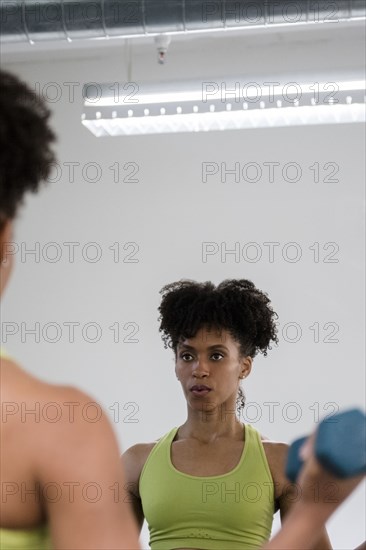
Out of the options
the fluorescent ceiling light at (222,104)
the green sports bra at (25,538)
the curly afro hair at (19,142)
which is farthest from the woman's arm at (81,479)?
the fluorescent ceiling light at (222,104)

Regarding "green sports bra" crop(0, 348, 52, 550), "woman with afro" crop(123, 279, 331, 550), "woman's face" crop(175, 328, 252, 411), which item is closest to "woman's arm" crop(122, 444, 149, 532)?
"woman with afro" crop(123, 279, 331, 550)

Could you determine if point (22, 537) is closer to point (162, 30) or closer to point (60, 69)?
point (162, 30)

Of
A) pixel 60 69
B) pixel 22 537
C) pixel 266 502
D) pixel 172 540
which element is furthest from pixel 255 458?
pixel 60 69

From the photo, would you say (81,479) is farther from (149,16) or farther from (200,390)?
(149,16)

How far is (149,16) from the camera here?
257 centimetres

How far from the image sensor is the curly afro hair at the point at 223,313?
2.29 m

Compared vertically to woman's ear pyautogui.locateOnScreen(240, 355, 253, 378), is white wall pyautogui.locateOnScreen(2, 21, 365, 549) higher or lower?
higher

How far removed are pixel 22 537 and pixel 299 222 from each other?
314 cm

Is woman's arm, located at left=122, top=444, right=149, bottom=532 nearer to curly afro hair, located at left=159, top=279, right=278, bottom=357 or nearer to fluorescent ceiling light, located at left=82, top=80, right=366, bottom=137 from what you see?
curly afro hair, located at left=159, top=279, right=278, bottom=357

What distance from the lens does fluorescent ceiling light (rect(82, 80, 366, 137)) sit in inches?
104

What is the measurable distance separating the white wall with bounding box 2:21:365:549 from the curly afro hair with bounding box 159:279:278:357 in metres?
1.29

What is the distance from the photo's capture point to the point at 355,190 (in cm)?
376

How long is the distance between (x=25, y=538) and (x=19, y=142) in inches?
13.8

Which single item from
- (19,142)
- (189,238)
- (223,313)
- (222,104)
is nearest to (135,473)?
(223,313)
